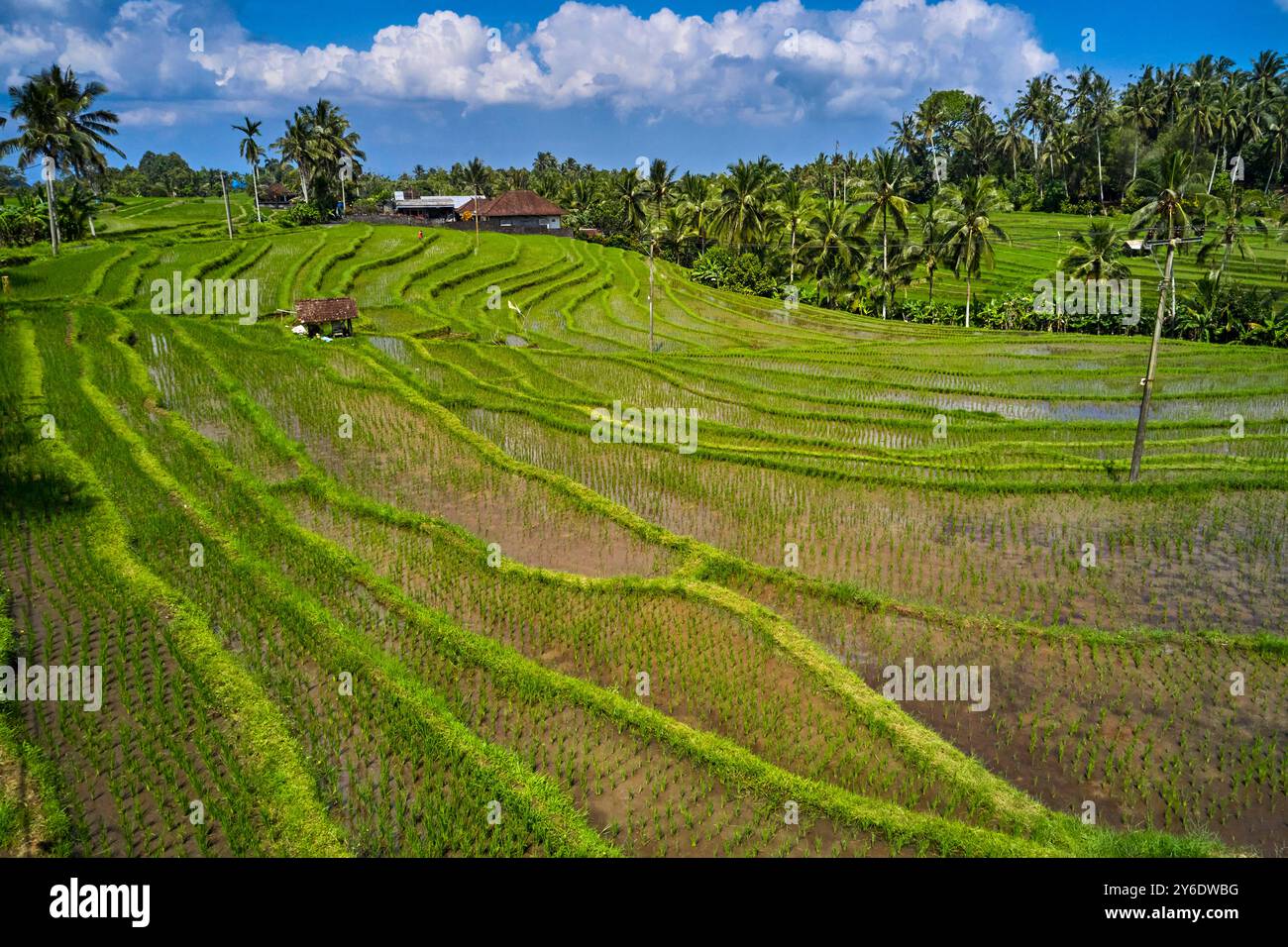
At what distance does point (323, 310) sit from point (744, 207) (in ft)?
75.8

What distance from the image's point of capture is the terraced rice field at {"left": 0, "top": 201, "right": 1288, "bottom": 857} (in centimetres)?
607

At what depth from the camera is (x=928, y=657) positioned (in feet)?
27.5

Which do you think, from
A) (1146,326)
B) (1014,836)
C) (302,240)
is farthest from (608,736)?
(302,240)

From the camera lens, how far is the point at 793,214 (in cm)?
3816

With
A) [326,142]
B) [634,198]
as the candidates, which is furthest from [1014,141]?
[326,142]

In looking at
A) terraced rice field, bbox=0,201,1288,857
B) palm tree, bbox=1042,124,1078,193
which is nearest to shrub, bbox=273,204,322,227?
terraced rice field, bbox=0,201,1288,857

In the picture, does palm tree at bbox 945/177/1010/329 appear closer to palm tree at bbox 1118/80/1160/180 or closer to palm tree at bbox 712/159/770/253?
palm tree at bbox 712/159/770/253

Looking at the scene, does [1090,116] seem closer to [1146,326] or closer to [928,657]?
[1146,326]

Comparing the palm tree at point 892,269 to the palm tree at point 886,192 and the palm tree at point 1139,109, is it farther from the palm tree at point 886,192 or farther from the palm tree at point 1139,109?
the palm tree at point 1139,109

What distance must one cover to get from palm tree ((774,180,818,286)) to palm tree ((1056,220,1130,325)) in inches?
460

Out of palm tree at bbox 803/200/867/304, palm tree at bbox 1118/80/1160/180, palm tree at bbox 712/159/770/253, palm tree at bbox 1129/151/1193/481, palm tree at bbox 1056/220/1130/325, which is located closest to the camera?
palm tree at bbox 1129/151/1193/481

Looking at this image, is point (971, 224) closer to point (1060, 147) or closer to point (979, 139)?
point (1060, 147)

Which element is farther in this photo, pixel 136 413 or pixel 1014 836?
pixel 136 413
